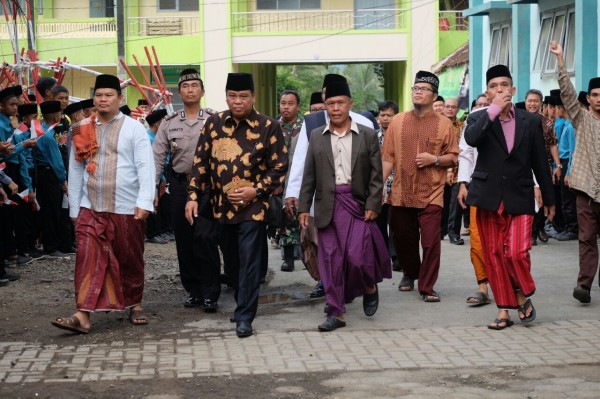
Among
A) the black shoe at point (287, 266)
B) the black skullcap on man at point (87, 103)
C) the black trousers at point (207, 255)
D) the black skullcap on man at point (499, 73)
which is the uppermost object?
the black skullcap on man at point (499, 73)

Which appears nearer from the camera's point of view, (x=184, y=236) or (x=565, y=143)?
(x=184, y=236)

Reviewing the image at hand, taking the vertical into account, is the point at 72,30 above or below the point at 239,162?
above

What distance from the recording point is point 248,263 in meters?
8.88

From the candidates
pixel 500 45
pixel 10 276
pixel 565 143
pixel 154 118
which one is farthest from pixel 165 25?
pixel 10 276

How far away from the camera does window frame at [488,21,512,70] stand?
90.1ft

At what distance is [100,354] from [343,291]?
7.02ft

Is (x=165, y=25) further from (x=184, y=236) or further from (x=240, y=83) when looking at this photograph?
(x=240, y=83)

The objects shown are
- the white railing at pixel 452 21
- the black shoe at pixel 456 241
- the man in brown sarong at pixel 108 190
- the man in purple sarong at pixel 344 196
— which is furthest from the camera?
the white railing at pixel 452 21

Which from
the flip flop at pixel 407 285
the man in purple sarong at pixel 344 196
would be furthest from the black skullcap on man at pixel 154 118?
the man in purple sarong at pixel 344 196

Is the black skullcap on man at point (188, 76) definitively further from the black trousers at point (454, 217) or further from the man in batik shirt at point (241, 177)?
the black trousers at point (454, 217)

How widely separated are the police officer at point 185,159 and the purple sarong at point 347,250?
140 cm

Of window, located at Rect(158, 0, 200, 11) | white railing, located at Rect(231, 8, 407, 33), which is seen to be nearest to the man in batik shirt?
white railing, located at Rect(231, 8, 407, 33)

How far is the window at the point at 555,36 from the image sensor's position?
22438mm

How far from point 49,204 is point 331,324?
610 centimetres
